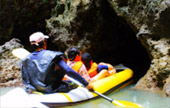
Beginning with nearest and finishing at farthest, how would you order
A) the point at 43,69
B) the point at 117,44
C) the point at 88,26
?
the point at 43,69, the point at 88,26, the point at 117,44

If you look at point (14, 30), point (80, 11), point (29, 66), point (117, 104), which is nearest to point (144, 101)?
point (117, 104)

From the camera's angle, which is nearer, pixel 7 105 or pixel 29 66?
pixel 7 105

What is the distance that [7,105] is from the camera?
7.59 feet

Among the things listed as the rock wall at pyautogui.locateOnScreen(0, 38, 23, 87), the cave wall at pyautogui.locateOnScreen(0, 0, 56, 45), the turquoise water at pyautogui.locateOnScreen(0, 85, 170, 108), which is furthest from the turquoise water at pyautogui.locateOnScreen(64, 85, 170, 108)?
the cave wall at pyautogui.locateOnScreen(0, 0, 56, 45)

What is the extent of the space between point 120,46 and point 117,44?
0.62m

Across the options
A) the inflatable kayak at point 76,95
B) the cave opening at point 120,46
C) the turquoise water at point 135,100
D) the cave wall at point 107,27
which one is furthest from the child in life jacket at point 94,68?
the cave opening at point 120,46

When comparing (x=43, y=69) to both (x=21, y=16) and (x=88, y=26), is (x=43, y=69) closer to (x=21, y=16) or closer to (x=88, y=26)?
(x=88, y=26)

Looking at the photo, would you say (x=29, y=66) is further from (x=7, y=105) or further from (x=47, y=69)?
(x=7, y=105)

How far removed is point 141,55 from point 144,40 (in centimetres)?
519

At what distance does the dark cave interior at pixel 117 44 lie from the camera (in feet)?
22.0

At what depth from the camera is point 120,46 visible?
823 cm

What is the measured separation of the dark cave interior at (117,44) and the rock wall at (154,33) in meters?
1.21

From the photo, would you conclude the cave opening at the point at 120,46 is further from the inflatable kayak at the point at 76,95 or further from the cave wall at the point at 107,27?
the inflatable kayak at the point at 76,95

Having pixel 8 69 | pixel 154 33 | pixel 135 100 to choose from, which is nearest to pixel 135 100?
pixel 135 100
